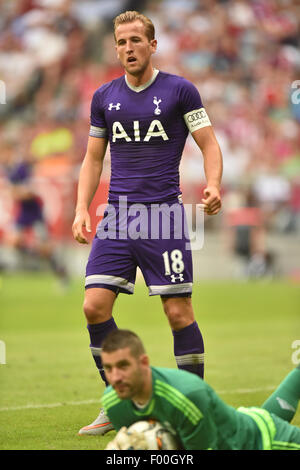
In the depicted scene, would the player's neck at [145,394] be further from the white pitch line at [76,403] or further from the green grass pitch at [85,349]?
the white pitch line at [76,403]

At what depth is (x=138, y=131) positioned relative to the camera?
5387 millimetres

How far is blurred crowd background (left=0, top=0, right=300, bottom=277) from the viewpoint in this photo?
19719mm

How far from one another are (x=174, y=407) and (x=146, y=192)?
1.71m

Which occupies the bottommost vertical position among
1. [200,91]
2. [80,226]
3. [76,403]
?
[76,403]

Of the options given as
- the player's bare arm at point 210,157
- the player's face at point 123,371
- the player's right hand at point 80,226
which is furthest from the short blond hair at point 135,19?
the player's face at point 123,371

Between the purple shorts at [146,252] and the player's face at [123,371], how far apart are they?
1.26m

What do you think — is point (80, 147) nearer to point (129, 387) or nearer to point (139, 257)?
point (139, 257)

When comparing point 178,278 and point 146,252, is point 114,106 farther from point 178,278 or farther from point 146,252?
point 178,278

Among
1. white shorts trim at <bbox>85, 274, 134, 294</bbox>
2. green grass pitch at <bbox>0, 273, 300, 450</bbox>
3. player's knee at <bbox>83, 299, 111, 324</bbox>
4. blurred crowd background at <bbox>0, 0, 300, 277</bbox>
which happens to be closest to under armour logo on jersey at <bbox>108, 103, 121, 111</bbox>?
white shorts trim at <bbox>85, 274, 134, 294</bbox>

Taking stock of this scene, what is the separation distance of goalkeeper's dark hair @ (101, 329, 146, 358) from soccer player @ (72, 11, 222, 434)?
3.85 ft

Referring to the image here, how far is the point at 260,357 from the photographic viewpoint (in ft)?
29.2

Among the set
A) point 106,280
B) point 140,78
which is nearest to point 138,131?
point 140,78

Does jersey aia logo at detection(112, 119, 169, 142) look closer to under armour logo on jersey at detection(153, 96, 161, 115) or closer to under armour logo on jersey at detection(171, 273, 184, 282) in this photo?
under armour logo on jersey at detection(153, 96, 161, 115)

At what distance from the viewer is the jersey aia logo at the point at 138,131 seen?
5363 millimetres
